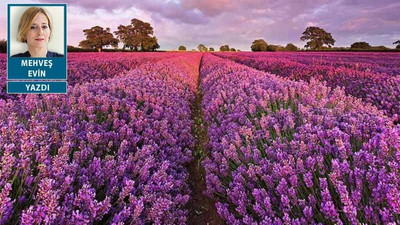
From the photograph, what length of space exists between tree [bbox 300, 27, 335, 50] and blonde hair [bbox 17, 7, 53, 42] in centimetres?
6761

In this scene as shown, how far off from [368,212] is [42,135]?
2.07 metres

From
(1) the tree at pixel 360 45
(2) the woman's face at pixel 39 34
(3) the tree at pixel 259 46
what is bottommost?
(2) the woman's face at pixel 39 34

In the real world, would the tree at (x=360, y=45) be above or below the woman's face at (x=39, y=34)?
above

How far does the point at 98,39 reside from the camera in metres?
62.4

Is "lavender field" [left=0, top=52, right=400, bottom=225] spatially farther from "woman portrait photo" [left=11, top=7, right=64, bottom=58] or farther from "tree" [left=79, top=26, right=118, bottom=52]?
"tree" [left=79, top=26, right=118, bottom=52]

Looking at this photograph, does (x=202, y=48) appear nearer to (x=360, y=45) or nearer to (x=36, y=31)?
(x=360, y=45)

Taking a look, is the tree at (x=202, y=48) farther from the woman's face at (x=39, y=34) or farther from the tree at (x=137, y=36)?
the woman's face at (x=39, y=34)

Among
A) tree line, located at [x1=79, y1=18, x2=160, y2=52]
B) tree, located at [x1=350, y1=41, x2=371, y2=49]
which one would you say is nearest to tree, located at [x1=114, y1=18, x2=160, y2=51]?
tree line, located at [x1=79, y1=18, x2=160, y2=52]

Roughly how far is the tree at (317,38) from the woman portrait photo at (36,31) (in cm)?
6753

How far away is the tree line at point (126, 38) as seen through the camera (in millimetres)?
63375

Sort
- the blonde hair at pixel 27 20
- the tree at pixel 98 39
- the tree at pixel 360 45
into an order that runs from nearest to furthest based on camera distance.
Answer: the blonde hair at pixel 27 20 < the tree at pixel 360 45 < the tree at pixel 98 39

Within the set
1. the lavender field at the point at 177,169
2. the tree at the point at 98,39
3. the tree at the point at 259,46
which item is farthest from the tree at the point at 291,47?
the lavender field at the point at 177,169

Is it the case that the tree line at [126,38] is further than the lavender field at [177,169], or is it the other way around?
the tree line at [126,38]

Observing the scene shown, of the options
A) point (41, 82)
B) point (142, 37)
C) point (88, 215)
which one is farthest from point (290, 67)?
point (142, 37)
